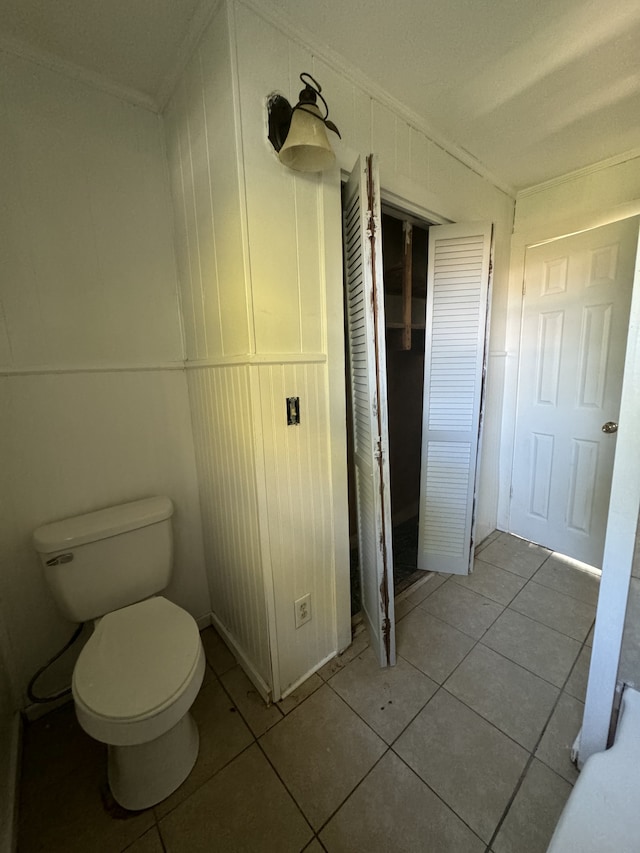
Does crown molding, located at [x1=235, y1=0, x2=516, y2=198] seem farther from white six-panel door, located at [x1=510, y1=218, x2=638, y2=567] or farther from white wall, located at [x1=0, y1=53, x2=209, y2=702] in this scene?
white six-panel door, located at [x1=510, y1=218, x2=638, y2=567]

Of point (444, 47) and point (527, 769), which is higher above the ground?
point (444, 47)

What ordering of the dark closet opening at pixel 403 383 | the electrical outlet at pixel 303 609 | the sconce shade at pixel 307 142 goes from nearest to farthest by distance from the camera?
the sconce shade at pixel 307 142
the electrical outlet at pixel 303 609
the dark closet opening at pixel 403 383

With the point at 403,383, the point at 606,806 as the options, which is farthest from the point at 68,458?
the point at 403,383

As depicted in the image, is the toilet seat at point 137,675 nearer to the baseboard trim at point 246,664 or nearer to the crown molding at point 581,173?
the baseboard trim at point 246,664

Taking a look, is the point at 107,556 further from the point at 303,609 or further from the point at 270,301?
the point at 270,301

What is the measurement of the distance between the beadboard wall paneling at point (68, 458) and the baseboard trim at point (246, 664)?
1.69ft

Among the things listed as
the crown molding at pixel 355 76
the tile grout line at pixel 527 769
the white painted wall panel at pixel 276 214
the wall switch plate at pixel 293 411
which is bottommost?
the tile grout line at pixel 527 769

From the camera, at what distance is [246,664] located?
4.75 ft

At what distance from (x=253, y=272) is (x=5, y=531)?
1.26 metres

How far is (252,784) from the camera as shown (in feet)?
3.55

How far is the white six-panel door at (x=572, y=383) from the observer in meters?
1.87

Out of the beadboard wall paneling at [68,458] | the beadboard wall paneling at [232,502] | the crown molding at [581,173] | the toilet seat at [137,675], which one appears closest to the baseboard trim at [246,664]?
the beadboard wall paneling at [232,502]

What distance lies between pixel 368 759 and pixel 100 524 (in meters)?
1.26

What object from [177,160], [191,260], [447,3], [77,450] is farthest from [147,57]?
[77,450]
